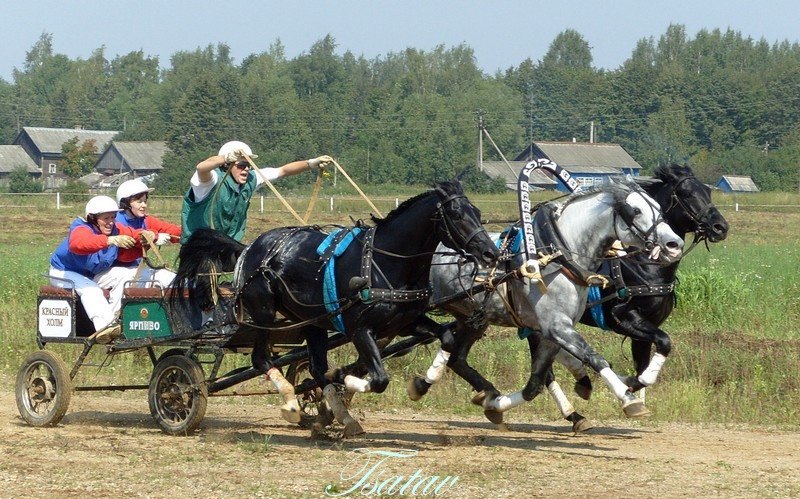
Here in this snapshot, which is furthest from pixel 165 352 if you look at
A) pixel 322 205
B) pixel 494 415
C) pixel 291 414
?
pixel 322 205

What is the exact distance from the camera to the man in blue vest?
10.1m

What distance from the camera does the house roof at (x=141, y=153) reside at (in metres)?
73.4

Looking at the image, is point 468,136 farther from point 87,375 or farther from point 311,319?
point 311,319

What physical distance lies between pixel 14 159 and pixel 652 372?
81843 mm

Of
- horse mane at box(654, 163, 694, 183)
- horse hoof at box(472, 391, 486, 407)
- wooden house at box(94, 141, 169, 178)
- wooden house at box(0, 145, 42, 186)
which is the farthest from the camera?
wooden house at box(0, 145, 42, 186)

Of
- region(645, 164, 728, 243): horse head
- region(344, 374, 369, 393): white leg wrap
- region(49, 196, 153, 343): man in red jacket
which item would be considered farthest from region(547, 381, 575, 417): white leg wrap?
region(49, 196, 153, 343): man in red jacket

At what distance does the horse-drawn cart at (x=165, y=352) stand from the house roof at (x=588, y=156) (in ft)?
150

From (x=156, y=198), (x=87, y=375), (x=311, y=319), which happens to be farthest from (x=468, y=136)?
(x=311, y=319)

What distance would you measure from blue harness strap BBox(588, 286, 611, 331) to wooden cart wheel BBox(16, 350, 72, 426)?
4.35m

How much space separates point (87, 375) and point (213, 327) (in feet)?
14.2

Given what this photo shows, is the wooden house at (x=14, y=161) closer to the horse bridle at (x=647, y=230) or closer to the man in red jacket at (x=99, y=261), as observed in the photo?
the man in red jacket at (x=99, y=261)

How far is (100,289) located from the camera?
10336 mm

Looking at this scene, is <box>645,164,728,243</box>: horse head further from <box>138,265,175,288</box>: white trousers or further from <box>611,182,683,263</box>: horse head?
<box>138,265,175,288</box>: white trousers

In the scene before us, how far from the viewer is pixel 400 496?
738cm
